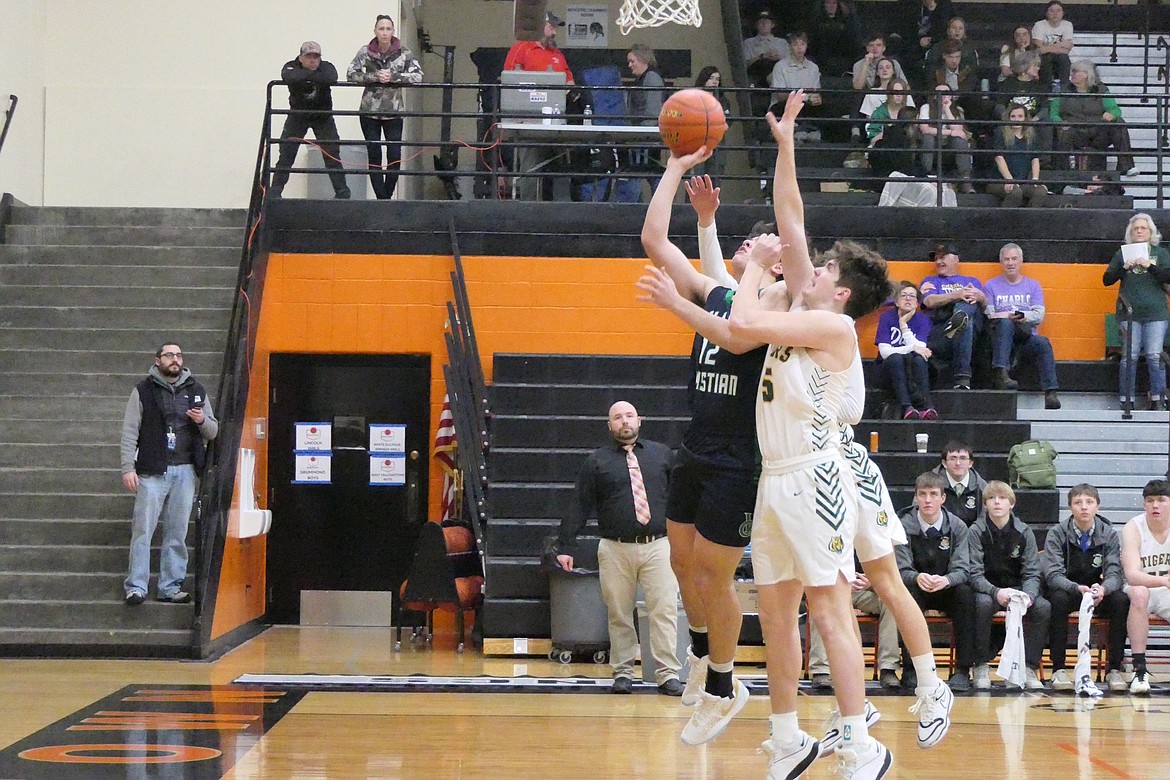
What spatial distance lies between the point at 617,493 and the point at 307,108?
16.6 ft

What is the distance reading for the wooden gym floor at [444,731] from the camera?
571cm

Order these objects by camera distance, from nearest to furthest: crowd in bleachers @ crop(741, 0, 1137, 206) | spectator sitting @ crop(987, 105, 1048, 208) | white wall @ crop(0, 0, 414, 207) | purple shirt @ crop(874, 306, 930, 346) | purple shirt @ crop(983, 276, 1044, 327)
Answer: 1. purple shirt @ crop(874, 306, 930, 346)
2. purple shirt @ crop(983, 276, 1044, 327)
3. spectator sitting @ crop(987, 105, 1048, 208)
4. crowd in bleachers @ crop(741, 0, 1137, 206)
5. white wall @ crop(0, 0, 414, 207)

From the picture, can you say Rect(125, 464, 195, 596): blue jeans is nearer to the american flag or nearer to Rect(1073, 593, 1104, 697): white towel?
the american flag

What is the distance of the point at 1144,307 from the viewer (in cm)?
1091

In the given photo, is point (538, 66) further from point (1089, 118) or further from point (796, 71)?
point (1089, 118)

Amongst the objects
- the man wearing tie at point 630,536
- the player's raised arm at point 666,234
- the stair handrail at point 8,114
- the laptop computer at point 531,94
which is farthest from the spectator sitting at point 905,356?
the stair handrail at point 8,114

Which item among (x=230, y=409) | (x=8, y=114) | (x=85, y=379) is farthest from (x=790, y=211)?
(x=8, y=114)

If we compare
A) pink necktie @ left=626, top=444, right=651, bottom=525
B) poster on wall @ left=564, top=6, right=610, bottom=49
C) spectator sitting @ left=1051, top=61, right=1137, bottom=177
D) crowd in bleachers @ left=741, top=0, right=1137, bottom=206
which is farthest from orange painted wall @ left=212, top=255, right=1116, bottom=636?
poster on wall @ left=564, top=6, right=610, bottom=49

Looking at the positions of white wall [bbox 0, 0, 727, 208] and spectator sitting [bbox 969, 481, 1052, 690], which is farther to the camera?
white wall [bbox 0, 0, 727, 208]

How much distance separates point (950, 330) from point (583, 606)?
3.73 metres

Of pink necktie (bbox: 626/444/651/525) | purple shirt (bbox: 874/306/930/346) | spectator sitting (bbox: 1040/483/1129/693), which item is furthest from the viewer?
purple shirt (bbox: 874/306/930/346)

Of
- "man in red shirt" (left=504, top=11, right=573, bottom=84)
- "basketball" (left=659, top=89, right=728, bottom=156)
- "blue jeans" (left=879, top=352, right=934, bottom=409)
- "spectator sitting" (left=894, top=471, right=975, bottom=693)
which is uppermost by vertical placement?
"man in red shirt" (left=504, top=11, right=573, bottom=84)

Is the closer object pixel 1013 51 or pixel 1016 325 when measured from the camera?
pixel 1016 325

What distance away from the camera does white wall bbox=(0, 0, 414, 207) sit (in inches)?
502
